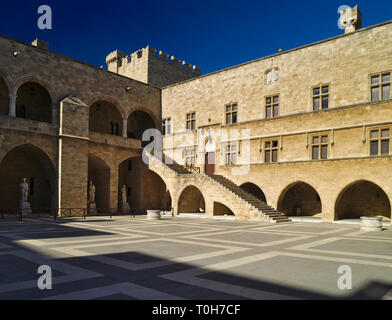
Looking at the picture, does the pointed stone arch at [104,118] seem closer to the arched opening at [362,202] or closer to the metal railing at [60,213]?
the metal railing at [60,213]

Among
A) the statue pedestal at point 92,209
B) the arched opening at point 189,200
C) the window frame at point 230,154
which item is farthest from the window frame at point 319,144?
the statue pedestal at point 92,209

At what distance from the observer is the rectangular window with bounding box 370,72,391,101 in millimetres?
19312

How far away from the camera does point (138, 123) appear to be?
110 feet

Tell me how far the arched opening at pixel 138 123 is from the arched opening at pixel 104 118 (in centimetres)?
137

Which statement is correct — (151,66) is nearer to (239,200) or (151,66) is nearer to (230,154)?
(230,154)

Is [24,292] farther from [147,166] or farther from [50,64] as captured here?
[147,166]

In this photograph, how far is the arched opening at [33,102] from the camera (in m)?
25.4

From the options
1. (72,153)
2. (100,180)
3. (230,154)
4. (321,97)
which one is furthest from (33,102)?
(321,97)

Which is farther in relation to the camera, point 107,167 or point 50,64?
point 107,167

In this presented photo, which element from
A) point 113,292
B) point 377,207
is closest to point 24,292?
point 113,292

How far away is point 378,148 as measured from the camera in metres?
19.1

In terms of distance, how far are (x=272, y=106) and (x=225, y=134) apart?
4.26 metres

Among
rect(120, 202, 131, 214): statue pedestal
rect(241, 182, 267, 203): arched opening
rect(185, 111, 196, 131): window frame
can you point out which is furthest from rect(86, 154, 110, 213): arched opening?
rect(241, 182, 267, 203): arched opening
